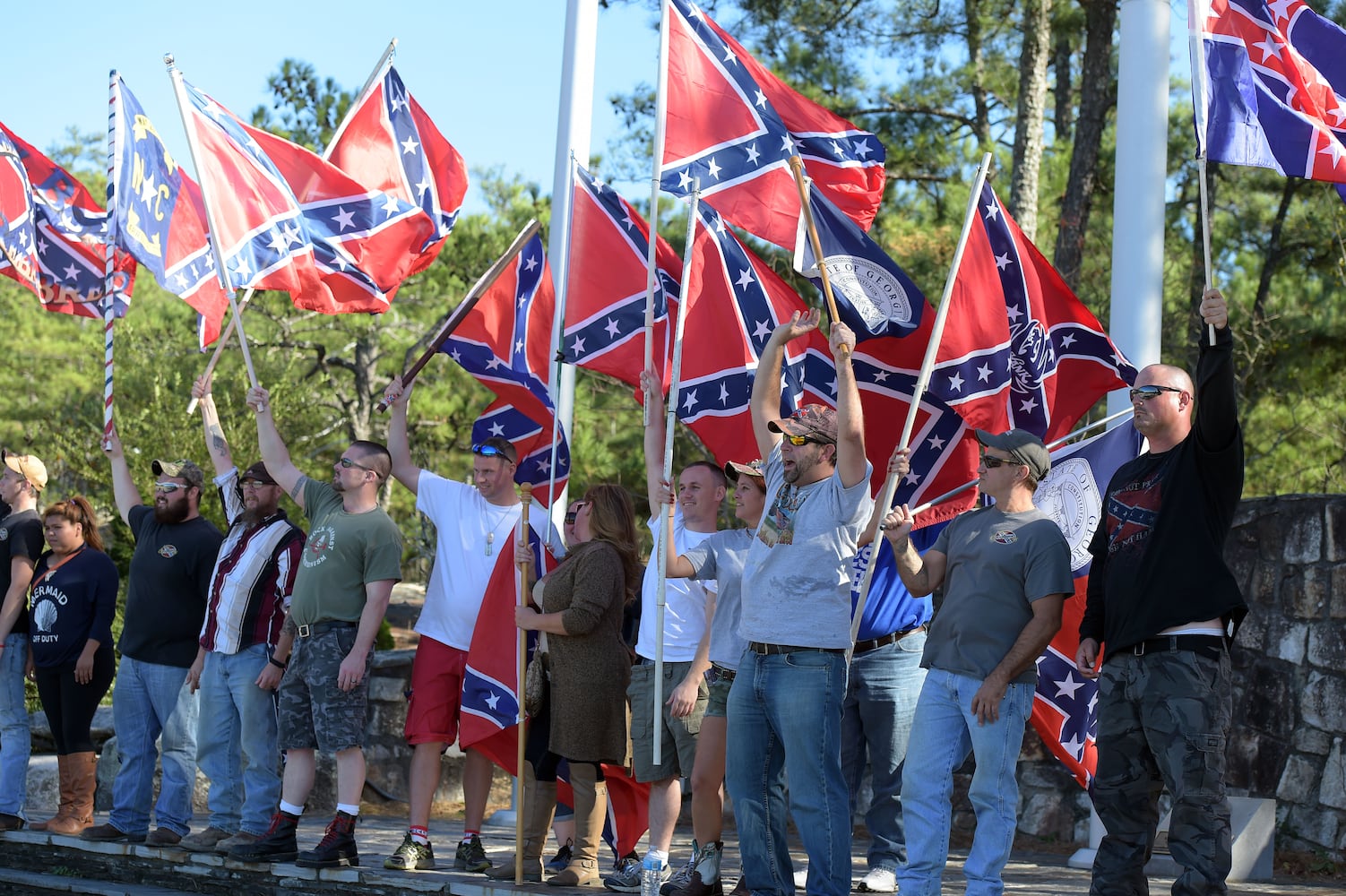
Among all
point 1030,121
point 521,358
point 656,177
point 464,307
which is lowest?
point 521,358

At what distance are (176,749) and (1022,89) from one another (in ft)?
29.0

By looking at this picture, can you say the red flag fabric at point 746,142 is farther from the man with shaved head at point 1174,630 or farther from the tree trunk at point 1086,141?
the tree trunk at point 1086,141

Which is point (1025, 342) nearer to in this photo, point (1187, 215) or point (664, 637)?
point (664, 637)

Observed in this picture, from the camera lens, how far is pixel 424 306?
70.5 feet

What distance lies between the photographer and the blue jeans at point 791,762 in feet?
17.9

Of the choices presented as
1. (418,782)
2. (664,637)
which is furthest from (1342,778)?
(418,782)

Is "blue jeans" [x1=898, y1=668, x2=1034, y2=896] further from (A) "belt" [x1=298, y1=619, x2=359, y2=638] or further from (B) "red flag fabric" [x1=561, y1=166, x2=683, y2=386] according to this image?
(A) "belt" [x1=298, y1=619, x2=359, y2=638]

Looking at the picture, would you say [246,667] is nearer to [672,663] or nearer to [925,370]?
[672,663]

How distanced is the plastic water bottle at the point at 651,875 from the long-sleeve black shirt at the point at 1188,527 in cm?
206

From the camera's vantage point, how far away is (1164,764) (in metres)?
4.94

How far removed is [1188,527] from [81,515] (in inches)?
242

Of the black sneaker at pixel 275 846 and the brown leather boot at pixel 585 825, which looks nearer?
the brown leather boot at pixel 585 825


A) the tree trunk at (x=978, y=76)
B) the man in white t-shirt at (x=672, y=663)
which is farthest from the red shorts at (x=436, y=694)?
the tree trunk at (x=978, y=76)

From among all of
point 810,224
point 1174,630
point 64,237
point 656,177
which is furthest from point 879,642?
point 64,237
